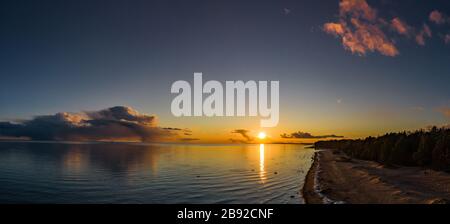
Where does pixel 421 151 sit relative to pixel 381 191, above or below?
above

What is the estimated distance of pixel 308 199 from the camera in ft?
93.2

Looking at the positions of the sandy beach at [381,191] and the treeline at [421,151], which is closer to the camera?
the sandy beach at [381,191]

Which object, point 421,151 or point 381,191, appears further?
point 421,151

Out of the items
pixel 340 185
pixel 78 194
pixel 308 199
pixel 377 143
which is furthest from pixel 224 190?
pixel 377 143

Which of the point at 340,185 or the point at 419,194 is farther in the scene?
the point at 340,185

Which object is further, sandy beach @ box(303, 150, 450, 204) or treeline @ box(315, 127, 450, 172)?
treeline @ box(315, 127, 450, 172)
